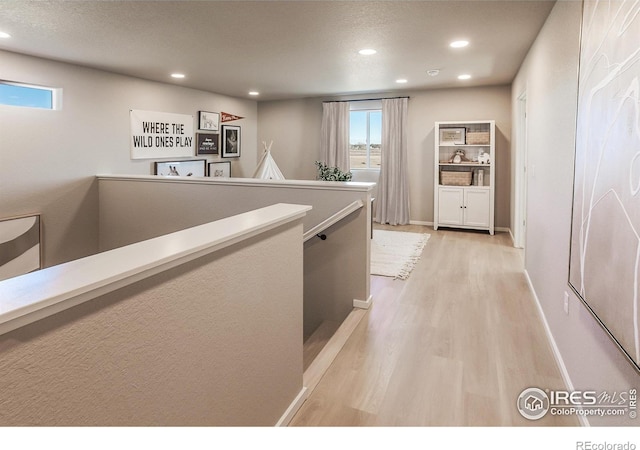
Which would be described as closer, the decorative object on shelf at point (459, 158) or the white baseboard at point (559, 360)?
the white baseboard at point (559, 360)

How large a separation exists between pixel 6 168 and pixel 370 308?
3.83 meters

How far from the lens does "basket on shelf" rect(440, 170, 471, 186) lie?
6.63m

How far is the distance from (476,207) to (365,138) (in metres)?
2.40

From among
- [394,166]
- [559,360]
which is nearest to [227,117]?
[394,166]

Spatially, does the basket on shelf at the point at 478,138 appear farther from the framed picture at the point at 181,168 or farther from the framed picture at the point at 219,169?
the framed picture at the point at 181,168

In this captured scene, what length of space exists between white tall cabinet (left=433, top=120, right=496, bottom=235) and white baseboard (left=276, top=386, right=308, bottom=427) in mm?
5160

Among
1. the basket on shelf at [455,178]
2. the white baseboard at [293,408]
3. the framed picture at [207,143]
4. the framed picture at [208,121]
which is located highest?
the framed picture at [208,121]

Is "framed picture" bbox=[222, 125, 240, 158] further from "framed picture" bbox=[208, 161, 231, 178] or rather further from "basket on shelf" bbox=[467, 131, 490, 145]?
"basket on shelf" bbox=[467, 131, 490, 145]

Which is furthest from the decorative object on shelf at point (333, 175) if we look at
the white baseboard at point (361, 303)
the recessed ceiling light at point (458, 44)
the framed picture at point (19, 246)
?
the framed picture at point (19, 246)

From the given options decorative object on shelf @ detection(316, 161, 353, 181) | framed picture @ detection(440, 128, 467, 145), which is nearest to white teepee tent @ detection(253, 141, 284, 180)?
decorative object on shelf @ detection(316, 161, 353, 181)

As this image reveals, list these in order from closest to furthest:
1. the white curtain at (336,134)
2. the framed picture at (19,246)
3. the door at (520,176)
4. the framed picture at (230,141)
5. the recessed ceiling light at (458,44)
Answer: the recessed ceiling light at (458,44)
the framed picture at (19,246)
the door at (520,176)
the framed picture at (230,141)
the white curtain at (336,134)

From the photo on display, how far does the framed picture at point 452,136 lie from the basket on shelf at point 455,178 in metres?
0.49

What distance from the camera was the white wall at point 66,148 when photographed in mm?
4133

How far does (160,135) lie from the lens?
19.3 ft
